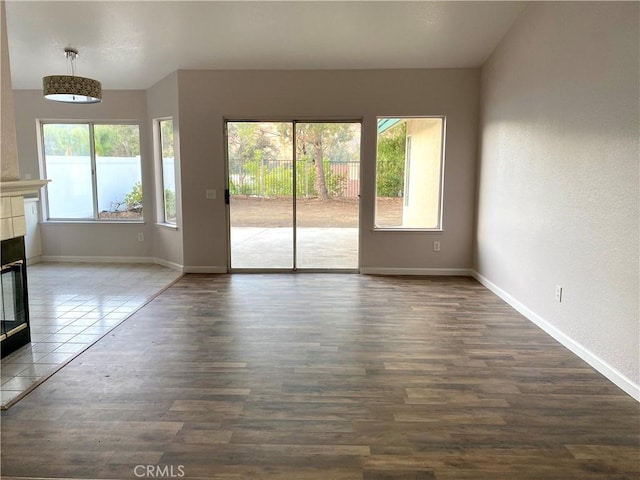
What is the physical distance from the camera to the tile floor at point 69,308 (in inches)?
113

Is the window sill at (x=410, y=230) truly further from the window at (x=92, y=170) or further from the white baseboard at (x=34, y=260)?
the white baseboard at (x=34, y=260)

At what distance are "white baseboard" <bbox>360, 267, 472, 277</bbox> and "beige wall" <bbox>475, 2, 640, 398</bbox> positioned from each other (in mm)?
A: 892

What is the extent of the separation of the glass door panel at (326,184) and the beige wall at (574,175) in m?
1.80

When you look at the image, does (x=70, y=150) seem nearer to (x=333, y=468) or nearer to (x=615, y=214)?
(x=333, y=468)

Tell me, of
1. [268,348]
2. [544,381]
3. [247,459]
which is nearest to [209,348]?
[268,348]

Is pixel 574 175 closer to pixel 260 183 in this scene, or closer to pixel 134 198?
pixel 260 183

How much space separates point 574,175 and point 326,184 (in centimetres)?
309

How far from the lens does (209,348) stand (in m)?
3.23

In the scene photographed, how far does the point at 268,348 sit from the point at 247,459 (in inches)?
49.5

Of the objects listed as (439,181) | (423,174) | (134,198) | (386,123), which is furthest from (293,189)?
(134,198)

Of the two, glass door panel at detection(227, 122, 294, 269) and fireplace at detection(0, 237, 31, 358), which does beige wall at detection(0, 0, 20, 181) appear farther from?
glass door panel at detection(227, 122, 294, 269)

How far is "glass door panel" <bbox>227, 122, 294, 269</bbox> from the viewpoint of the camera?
5.62 meters

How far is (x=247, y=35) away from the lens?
15.2 feet

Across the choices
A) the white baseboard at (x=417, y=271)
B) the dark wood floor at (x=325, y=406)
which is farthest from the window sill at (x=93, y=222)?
the white baseboard at (x=417, y=271)
